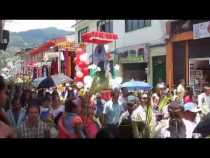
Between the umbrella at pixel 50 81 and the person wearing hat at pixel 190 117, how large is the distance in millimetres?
1234

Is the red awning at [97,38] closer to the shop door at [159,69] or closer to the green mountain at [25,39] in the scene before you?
the green mountain at [25,39]

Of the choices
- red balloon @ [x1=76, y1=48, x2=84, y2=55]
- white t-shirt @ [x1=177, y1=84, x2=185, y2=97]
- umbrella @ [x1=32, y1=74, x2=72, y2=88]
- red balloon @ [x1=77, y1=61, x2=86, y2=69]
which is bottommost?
white t-shirt @ [x1=177, y1=84, x2=185, y2=97]

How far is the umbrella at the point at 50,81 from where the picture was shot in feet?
16.6

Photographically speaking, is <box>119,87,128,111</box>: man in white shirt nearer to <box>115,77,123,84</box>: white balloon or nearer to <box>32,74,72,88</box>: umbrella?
<box>115,77,123,84</box>: white balloon

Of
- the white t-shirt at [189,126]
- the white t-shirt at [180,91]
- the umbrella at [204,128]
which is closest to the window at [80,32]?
the white t-shirt at [180,91]

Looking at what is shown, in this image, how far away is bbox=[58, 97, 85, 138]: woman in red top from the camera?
431 centimetres

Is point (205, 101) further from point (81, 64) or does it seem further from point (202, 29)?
point (81, 64)

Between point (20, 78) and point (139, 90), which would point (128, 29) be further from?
point (20, 78)

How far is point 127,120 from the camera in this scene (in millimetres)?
4688

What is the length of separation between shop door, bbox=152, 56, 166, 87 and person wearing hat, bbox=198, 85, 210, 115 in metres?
0.43

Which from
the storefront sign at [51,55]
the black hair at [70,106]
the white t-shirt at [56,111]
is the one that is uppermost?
the storefront sign at [51,55]

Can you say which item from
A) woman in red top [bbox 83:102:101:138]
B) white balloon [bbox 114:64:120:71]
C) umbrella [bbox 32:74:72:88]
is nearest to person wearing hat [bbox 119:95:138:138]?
woman in red top [bbox 83:102:101:138]
